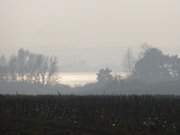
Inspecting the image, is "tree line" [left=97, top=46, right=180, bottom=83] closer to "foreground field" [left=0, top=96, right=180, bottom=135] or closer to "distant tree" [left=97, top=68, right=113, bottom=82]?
"distant tree" [left=97, top=68, right=113, bottom=82]

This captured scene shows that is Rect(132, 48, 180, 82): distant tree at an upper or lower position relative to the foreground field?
upper

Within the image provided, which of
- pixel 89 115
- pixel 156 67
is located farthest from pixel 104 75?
pixel 89 115

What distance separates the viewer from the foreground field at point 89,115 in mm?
22781

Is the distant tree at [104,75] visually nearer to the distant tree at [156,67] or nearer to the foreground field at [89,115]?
the distant tree at [156,67]

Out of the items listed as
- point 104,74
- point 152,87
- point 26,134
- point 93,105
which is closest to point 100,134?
point 26,134

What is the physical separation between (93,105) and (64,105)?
183 centimetres

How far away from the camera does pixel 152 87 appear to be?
97312 mm

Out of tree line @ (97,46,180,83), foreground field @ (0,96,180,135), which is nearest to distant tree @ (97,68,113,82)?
tree line @ (97,46,180,83)

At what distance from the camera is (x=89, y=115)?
28688 mm

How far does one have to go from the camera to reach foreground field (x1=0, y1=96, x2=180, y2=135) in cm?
2278

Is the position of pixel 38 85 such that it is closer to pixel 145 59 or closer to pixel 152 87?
pixel 145 59

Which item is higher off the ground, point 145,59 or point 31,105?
point 145,59

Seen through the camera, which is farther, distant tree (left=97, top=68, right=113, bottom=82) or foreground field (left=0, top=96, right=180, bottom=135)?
distant tree (left=97, top=68, right=113, bottom=82)

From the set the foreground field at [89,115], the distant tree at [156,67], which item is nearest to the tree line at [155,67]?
the distant tree at [156,67]
